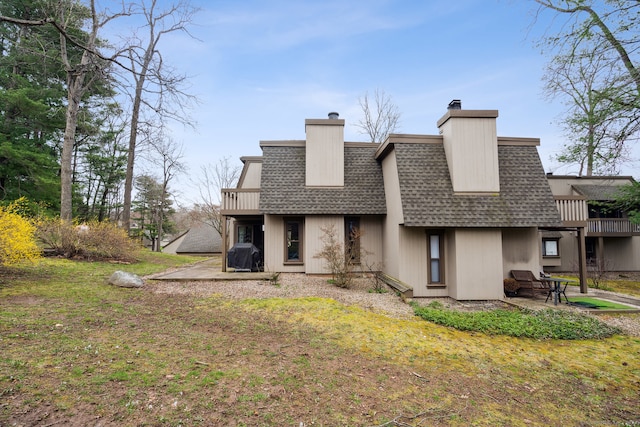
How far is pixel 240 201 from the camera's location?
13633 millimetres

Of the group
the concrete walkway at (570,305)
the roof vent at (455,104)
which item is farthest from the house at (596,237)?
the roof vent at (455,104)

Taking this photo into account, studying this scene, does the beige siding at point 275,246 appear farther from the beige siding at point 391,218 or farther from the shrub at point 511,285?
the shrub at point 511,285

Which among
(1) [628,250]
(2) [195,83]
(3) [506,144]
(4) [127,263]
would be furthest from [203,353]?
(1) [628,250]

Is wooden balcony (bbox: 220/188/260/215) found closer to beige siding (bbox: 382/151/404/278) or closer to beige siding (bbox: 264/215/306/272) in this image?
beige siding (bbox: 264/215/306/272)

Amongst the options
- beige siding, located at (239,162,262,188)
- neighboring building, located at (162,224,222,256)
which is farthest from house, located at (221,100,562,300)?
neighboring building, located at (162,224,222,256)

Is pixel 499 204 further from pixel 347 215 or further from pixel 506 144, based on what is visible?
pixel 347 215

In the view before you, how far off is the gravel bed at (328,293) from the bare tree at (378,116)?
2008 centimetres

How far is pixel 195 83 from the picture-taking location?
8406 millimetres

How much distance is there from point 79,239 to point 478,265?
15.1 metres

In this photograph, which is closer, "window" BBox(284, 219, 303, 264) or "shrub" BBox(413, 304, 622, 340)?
"shrub" BBox(413, 304, 622, 340)

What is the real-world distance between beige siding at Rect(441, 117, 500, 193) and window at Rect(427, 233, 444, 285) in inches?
71.1

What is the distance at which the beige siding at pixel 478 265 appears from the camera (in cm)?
977

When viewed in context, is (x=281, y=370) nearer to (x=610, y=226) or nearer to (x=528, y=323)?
(x=528, y=323)

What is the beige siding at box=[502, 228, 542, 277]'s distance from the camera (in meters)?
10.6
